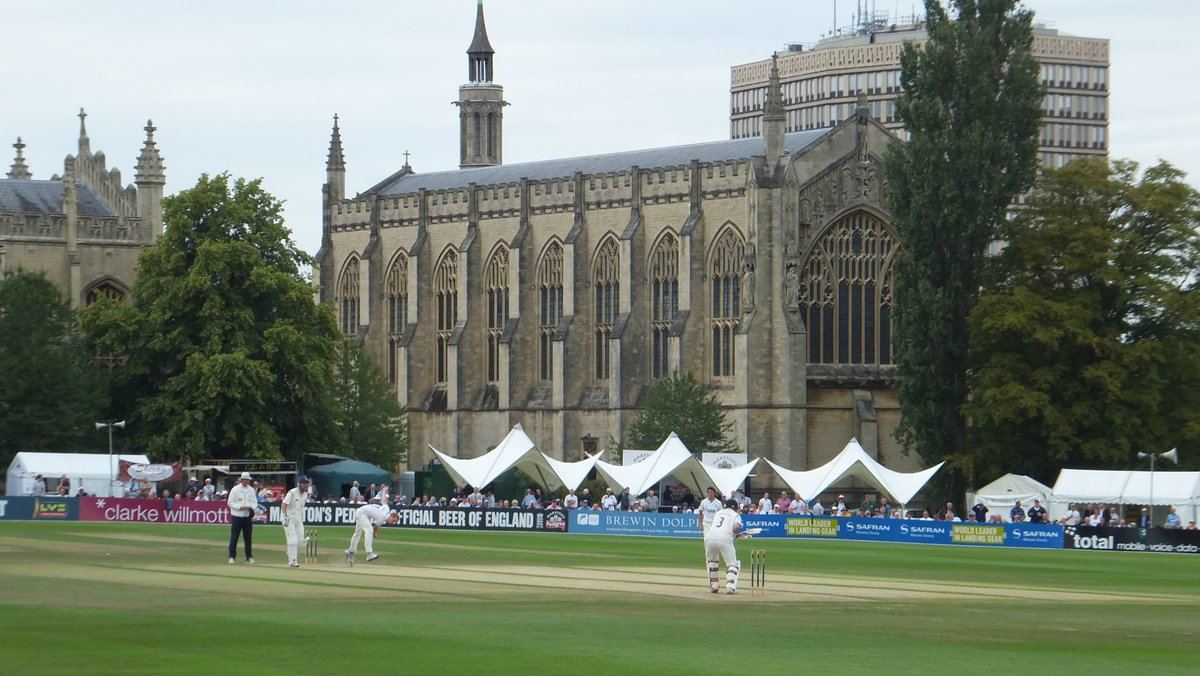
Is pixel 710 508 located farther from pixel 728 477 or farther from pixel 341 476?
pixel 341 476

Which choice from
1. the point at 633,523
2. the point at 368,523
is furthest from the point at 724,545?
the point at 633,523

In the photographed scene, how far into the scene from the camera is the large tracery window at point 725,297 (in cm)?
8825

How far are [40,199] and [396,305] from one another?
18261mm

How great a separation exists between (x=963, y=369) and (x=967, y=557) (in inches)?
954

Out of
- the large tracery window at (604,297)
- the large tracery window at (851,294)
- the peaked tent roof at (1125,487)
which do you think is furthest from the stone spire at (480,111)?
the peaked tent roof at (1125,487)

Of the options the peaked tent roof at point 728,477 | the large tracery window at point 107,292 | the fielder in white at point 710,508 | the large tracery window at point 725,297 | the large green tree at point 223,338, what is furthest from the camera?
the large tracery window at point 107,292

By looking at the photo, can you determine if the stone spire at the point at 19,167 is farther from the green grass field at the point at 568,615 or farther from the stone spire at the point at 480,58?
the green grass field at the point at 568,615

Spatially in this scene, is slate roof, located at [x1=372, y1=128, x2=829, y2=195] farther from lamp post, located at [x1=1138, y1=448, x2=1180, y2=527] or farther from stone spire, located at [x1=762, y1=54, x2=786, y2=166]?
lamp post, located at [x1=1138, y1=448, x2=1180, y2=527]

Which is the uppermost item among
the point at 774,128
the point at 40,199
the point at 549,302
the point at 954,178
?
the point at 774,128

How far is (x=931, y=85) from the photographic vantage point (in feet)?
244

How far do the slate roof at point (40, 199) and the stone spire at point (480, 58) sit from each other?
30044 millimetres

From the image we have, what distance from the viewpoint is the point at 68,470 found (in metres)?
71.5

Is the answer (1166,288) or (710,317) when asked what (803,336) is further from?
(1166,288)

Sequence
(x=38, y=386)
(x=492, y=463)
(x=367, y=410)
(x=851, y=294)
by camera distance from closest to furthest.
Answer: (x=492, y=463) < (x=38, y=386) < (x=367, y=410) < (x=851, y=294)
